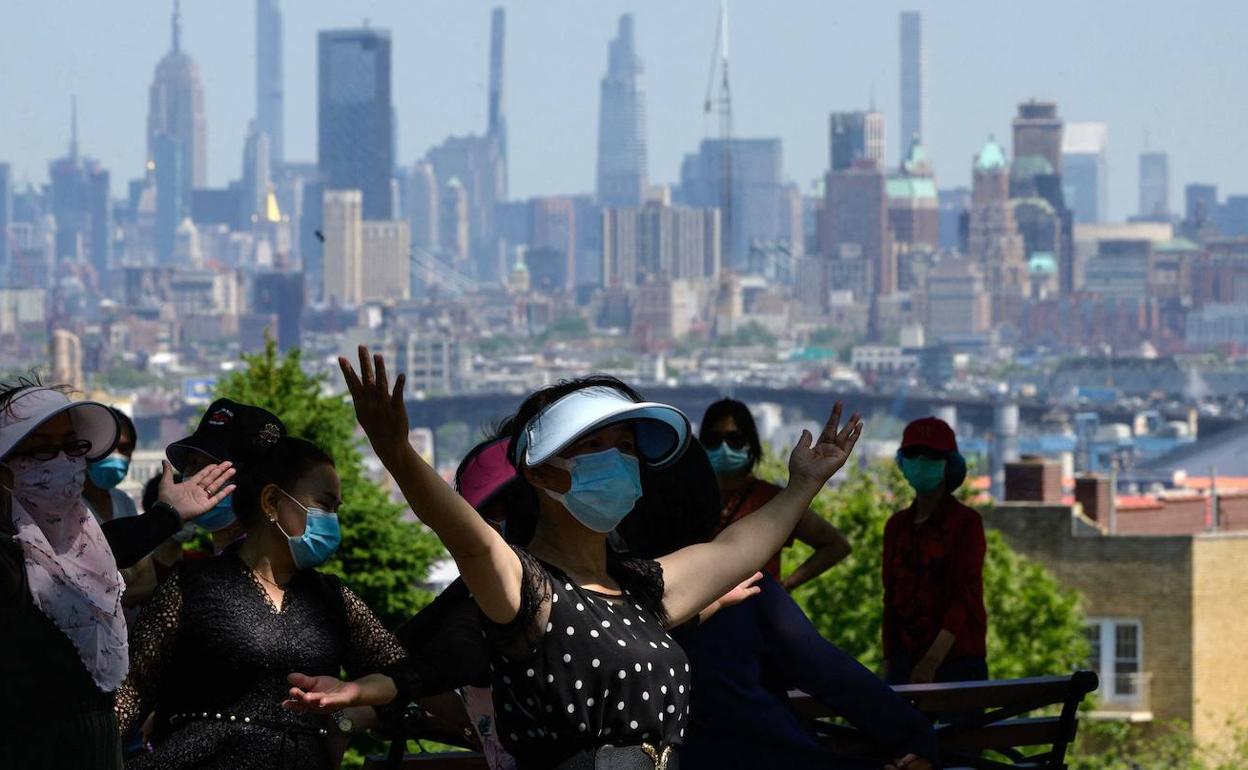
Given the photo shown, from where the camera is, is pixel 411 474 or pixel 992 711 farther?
pixel 992 711

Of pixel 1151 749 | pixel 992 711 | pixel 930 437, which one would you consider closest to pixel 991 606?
pixel 1151 749

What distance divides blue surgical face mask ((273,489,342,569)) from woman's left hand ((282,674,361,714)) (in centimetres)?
63

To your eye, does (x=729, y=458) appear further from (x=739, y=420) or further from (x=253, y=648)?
(x=253, y=648)

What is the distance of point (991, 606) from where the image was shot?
30062 millimetres

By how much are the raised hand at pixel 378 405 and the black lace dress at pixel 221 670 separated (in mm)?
1041

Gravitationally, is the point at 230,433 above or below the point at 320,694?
above

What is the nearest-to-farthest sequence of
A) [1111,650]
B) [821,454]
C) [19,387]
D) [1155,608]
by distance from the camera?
[821,454], [19,387], [1155,608], [1111,650]

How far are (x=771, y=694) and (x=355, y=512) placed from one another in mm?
16007

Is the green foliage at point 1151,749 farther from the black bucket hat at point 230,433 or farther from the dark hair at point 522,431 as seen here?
the dark hair at point 522,431

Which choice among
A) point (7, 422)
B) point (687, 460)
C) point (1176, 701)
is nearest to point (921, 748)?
point (687, 460)

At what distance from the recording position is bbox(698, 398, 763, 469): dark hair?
21.2 feet

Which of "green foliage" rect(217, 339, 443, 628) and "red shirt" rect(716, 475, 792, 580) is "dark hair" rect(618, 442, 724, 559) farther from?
"green foliage" rect(217, 339, 443, 628)

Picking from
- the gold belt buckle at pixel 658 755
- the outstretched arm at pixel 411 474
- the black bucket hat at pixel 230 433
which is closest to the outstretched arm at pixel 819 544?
the black bucket hat at pixel 230 433

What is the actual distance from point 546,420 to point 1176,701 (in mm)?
37157
